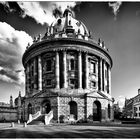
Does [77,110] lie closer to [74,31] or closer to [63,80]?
[63,80]

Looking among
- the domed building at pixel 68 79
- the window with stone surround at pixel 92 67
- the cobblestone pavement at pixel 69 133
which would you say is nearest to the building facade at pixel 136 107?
the domed building at pixel 68 79

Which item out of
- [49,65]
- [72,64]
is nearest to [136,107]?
[72,64]

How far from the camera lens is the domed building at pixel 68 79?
33.7 m

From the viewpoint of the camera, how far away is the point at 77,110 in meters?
33.7

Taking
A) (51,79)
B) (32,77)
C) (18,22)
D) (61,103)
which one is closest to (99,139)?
(18,22)

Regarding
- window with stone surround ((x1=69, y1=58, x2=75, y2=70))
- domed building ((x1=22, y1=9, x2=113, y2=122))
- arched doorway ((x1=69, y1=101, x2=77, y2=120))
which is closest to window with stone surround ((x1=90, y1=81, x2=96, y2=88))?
domed building ((x1=22, y1=9, x2=113, y2=122))

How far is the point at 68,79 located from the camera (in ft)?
115

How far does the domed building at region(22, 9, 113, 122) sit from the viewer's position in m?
33.7

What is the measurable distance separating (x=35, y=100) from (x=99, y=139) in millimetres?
24686

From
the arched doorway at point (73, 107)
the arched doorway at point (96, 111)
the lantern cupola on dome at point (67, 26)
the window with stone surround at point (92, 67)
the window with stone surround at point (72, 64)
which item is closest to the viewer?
the arched doorway at point (73, 107)

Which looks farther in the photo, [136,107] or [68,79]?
[136,107]

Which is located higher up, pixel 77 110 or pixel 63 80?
pixel 63 80

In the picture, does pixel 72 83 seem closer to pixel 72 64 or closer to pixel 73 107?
pixel 72 64

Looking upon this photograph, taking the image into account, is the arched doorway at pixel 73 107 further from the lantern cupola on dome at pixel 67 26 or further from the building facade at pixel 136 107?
the building facade at pixel 136 107
